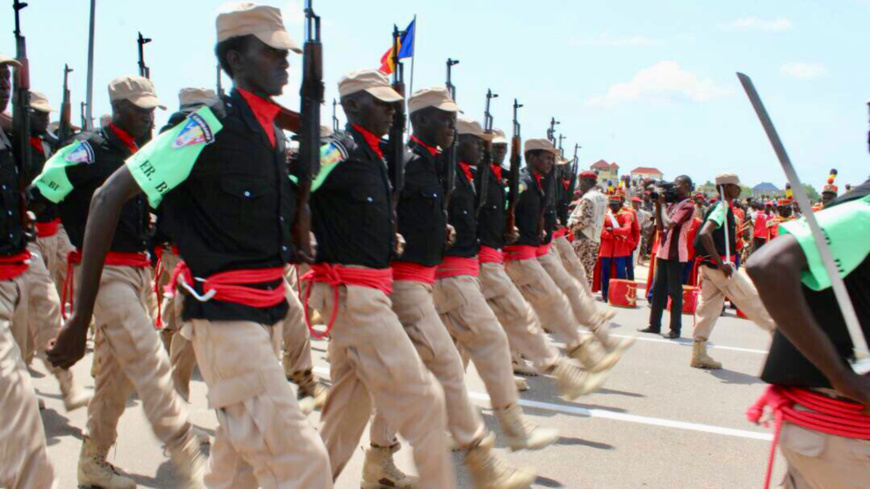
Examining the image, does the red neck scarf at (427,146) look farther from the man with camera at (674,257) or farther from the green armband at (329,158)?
the man with camera at (674,257)

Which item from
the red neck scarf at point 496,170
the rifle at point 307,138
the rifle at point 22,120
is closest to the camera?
the rifle at point 307,138

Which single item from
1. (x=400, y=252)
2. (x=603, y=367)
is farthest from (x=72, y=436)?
(x=603, y=367)

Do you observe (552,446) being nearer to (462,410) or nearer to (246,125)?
(462,410)

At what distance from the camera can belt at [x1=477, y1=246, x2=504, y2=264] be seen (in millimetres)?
6129

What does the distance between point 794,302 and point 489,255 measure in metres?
4.13

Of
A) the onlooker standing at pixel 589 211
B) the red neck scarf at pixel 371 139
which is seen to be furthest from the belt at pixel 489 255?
the onlooker standing at pixel 589 211

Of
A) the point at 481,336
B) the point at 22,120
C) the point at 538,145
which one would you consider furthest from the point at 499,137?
the point at 22,120

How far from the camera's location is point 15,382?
321cm

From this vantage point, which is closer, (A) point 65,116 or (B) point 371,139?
(B) point 371,139

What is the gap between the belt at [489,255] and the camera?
613 cm

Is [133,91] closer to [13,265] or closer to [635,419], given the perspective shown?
[13,265]

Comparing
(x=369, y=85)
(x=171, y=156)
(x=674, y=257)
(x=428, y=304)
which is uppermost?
(x=369, y=85)

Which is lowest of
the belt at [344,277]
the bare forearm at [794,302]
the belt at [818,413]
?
the belt at [818,413]

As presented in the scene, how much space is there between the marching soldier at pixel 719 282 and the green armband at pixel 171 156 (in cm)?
600
